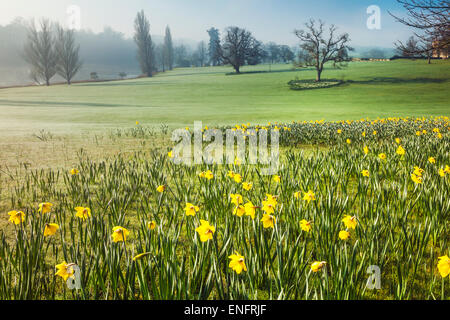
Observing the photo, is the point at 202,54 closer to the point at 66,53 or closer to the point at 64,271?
the point at 66,53

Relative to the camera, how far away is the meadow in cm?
197

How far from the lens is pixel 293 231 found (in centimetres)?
292

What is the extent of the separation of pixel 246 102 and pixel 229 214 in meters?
28.5

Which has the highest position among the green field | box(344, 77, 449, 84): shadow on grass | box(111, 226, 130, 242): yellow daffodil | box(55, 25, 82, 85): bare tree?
box(55, 25, 82, 85): bare tree

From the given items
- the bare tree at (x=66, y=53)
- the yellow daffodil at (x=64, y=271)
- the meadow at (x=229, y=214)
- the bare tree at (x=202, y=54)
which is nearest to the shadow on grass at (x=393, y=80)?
the meadow at (x=229, y=214)

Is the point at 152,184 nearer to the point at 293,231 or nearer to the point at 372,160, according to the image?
the point at 293,231

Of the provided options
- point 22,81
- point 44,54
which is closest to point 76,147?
point 44,54

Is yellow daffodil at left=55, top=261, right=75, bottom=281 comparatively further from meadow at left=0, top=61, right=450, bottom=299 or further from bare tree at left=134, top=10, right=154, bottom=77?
bare tree at left=134, top=10, right=154, bottom=77

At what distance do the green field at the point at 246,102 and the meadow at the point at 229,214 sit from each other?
595 mm

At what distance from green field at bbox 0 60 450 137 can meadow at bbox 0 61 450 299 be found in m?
0.59

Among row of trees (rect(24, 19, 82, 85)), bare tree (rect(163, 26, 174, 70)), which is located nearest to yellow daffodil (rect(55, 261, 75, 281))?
row of trees (rect(24, 19, 82, 85))

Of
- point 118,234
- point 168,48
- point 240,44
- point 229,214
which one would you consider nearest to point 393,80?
point 240,44

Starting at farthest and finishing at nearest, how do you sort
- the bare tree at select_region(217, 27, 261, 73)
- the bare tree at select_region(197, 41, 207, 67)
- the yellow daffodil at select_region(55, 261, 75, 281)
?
the bare tree at select_region(197, 41, 207, 67) < the bare tree at select_region(217, 27, 261, 73) < the yellow daffodil at select_region(55, 261, 75, 281)

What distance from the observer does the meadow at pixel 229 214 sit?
1973mm
